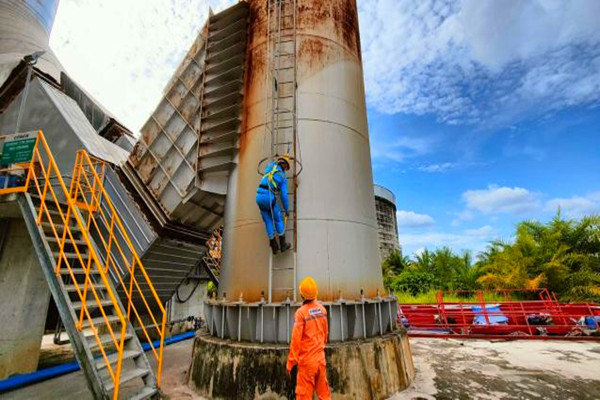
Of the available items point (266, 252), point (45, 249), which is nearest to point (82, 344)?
point (45, 249)

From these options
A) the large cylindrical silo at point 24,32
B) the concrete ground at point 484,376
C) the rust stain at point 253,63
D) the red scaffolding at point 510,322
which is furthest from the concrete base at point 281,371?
the large cylindrical silo at point 24,32

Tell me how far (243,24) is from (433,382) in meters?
8.76

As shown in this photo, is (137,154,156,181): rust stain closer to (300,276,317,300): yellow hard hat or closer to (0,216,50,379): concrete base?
(0,216,50,379): concrete base

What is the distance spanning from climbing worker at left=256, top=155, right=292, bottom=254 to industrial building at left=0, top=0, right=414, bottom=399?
1.28ft

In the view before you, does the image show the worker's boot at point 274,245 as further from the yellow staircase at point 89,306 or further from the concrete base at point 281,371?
the yellow staircase at point 89,306

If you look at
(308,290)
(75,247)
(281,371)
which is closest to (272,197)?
(308,290)

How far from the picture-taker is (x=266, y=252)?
5766mm

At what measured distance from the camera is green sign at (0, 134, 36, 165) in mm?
6172

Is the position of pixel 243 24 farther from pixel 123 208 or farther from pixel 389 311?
pixel 389 311

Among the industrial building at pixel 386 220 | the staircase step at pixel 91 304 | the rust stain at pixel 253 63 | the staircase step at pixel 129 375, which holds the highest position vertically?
the industrial building at pixel 386 220

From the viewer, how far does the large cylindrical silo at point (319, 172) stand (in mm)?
5699

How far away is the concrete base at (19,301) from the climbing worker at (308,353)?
7300 mm

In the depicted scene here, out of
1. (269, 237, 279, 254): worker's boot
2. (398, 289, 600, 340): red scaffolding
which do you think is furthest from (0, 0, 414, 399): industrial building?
(398, 289, 600, 340): red scaffolding

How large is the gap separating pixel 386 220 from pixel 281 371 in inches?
1456
